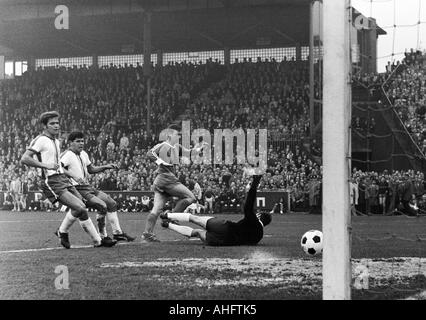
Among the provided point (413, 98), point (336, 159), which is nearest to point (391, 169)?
point (413, 98)

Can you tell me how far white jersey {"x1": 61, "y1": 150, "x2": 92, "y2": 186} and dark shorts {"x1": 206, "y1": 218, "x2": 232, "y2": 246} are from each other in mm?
1970

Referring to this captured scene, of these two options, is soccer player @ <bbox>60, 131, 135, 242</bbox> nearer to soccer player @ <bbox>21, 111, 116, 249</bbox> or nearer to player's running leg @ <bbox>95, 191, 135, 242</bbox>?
player's running leg @ <bbox>95, 191, 135, 242</bbox>

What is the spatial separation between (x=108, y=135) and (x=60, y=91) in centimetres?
778

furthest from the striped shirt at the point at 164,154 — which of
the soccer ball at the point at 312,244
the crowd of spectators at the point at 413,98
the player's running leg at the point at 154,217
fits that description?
the crowd of spectators at the point at 413,98

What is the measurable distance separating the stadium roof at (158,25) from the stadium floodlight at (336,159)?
1023 inches

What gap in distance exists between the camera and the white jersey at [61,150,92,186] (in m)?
9.40

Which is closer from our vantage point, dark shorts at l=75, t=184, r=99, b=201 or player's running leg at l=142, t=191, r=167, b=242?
dark shorts at l=75, t=184, r=99, b=201

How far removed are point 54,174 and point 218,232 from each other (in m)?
2.28

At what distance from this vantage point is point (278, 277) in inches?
242

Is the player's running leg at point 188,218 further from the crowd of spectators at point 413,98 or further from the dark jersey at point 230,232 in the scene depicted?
the crowd of spectators at point 413,98

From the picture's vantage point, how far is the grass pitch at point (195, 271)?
5.30m

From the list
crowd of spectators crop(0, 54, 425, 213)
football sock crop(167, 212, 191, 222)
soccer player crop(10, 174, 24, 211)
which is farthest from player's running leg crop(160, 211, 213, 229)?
soccer player crop(10, 174, 24, 211)

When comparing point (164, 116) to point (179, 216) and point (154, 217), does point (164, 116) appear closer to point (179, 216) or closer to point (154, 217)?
point (154, 217)

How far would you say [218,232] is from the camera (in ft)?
29.4
